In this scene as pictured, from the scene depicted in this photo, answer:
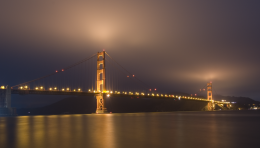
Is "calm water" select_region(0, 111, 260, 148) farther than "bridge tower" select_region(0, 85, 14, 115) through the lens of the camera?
No

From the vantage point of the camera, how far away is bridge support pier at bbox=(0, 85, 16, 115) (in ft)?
202

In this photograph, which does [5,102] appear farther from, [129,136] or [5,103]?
[129,136]

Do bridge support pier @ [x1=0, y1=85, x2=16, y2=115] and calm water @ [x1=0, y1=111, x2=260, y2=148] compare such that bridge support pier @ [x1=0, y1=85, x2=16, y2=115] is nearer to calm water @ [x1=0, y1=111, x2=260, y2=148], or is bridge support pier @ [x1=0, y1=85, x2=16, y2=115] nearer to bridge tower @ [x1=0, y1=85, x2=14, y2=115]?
bridge tower @ [x1=0, y1=85, x2=14, y2=115]

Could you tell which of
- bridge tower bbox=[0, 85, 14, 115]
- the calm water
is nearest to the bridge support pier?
bridge tower bbox=[0, 85, 14, 115]

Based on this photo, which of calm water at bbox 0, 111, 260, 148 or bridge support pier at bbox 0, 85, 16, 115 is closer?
calm water at bbox 0, 111, 260, 148

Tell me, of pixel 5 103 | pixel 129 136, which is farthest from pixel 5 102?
pixel 129 136

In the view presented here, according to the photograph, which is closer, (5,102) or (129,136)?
(129,136)

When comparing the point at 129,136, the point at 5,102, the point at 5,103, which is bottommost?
the point at 129,136

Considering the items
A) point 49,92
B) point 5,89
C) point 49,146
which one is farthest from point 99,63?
point 49,146

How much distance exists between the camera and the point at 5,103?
62406 mm

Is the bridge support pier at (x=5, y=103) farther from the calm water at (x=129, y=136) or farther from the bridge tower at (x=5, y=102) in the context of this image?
the calm water at (x=129, y=136)

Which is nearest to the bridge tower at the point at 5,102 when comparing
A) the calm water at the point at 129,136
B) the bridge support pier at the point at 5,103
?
the bridge support pier at the point at 5,103

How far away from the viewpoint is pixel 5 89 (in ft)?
214

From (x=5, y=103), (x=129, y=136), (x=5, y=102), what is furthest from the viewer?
(x=5, y=102)
